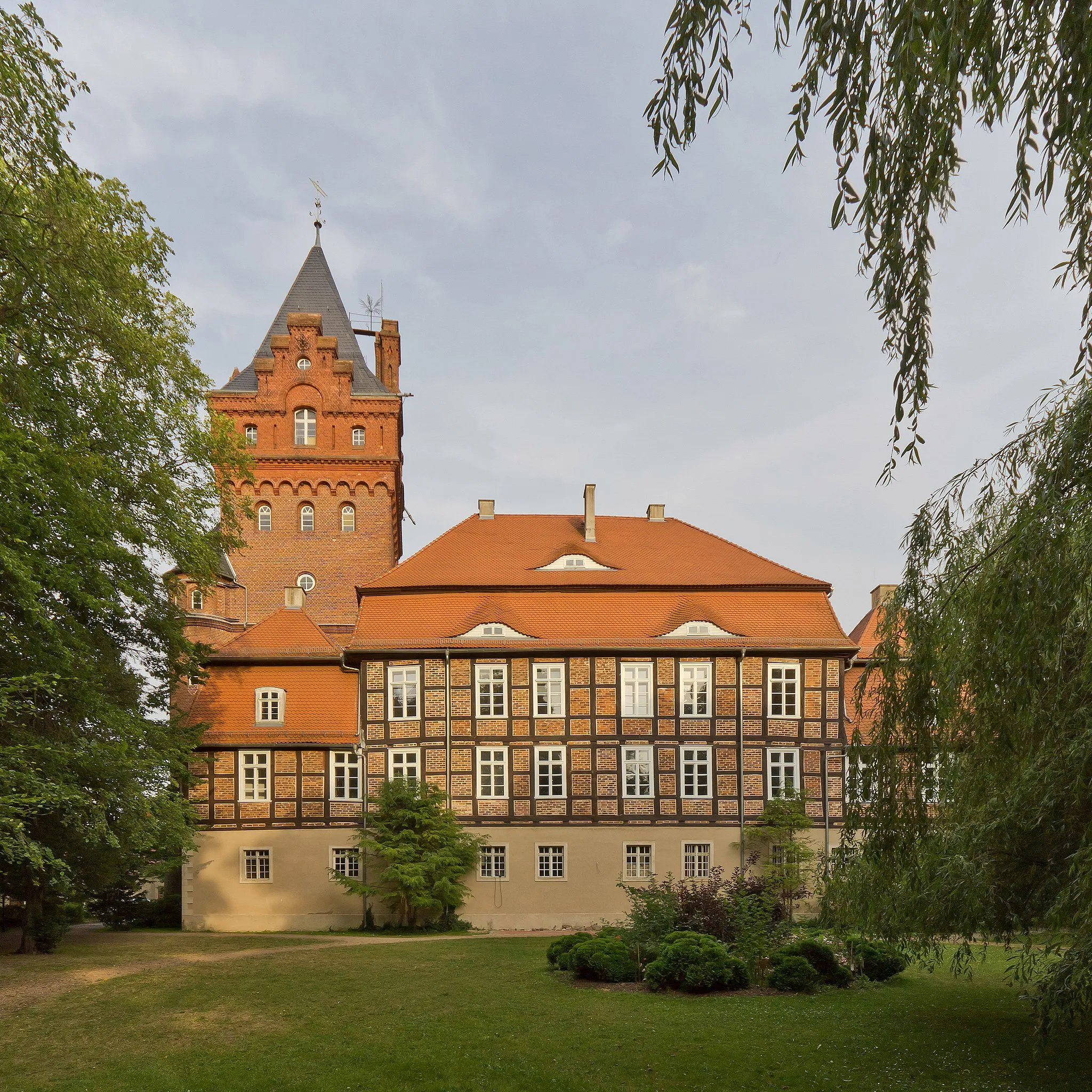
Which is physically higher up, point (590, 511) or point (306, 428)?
point (306, 428)

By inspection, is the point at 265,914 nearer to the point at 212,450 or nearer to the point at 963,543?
the point at 212,450

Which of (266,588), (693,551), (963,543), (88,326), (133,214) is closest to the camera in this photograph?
(963,543)

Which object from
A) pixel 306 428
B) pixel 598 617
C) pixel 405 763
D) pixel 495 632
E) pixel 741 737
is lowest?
pixel 405 763

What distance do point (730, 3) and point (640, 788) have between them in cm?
2299

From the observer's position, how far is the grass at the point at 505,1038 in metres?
9.58

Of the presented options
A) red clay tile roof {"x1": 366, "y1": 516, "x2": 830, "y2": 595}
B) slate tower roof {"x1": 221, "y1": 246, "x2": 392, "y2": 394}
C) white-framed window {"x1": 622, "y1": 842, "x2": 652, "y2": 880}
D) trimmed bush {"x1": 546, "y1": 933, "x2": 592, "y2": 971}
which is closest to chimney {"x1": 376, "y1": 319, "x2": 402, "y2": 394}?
slate tower roof {"x1": 221, "y1": 246, "x2": 392, "y2": 394}

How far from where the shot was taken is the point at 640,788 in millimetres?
25281

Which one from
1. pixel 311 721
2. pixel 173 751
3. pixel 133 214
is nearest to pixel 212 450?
pixel 133 214

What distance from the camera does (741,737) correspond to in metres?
25.5

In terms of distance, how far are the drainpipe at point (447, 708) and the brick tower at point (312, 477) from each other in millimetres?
9215

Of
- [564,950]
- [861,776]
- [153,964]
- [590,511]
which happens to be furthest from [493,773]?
[861,776]

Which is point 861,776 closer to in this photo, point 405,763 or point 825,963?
point 825,963

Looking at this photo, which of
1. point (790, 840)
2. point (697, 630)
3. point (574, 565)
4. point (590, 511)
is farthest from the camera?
point (590, 511)

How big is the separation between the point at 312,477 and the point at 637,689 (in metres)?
14.9
